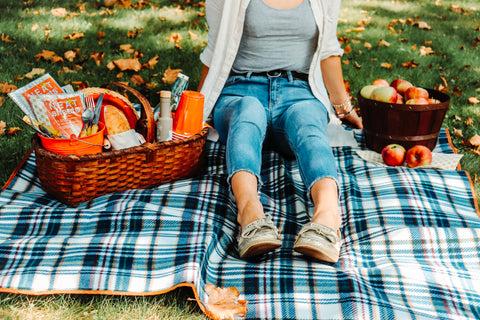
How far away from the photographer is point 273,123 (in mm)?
2256

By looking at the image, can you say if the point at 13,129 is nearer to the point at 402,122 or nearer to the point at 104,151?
the point at 104,151

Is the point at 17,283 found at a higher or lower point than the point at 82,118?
lower

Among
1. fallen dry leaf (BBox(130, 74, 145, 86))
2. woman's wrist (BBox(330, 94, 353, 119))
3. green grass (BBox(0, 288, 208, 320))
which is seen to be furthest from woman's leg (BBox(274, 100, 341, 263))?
fallen dry leaf (BBox(130, 74, 145, 86))

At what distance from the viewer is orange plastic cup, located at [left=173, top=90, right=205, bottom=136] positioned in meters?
2.11

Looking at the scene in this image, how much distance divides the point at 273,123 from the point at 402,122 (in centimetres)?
75

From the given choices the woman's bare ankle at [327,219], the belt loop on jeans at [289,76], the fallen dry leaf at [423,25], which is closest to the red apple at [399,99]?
the belt loop on jeans at [289,76]

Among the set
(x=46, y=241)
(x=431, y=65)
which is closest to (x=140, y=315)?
(x=46, y=241)

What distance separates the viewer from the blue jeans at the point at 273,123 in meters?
1.88

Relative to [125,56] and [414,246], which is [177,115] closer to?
[414,246]

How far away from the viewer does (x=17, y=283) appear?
153 cm

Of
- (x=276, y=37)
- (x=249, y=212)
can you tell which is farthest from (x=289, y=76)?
(x=249, y=212)

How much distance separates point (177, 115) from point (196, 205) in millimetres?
467

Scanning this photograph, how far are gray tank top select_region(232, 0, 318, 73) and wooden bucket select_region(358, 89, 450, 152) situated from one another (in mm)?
475

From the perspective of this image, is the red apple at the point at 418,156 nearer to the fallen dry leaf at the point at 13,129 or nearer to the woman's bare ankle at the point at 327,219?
the woman's bare ankle at the point at 327,219
